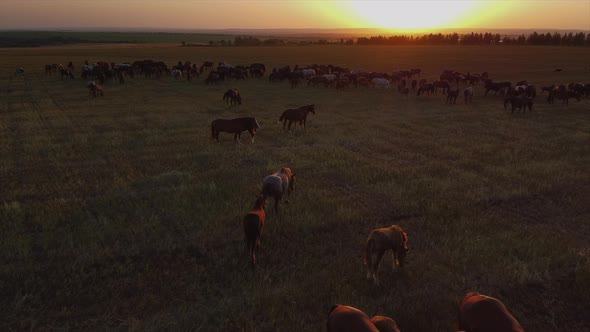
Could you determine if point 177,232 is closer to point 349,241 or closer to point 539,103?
point 349,241

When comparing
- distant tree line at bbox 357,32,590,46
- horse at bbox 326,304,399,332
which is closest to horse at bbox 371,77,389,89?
horse at bbox 326,304,399,332

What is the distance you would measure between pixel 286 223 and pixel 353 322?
4.22 meters

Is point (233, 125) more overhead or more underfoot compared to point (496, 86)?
more underfoot

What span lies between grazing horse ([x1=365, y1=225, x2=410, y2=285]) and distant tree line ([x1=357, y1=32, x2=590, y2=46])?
9917 cm

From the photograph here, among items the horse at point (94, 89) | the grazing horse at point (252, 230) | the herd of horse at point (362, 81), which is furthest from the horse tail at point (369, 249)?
the horse at point (94, 89)

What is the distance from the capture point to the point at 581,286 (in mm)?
6531

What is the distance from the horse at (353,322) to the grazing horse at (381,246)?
174 centimetres

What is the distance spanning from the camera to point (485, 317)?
186 inches

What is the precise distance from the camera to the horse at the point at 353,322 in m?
4.34

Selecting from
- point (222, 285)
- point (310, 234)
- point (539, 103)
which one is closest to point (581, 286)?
point (310, 234)

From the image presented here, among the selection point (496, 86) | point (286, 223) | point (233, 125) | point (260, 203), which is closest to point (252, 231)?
point (260, 203)

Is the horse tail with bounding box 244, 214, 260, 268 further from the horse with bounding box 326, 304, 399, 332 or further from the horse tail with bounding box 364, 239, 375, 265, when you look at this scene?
the horse with bounding box 326, 304, 399, 332

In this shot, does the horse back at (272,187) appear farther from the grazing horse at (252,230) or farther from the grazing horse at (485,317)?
the grazing horse at (485,317)

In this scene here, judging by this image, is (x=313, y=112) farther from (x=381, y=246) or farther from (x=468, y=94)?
(x=381, y=246)
